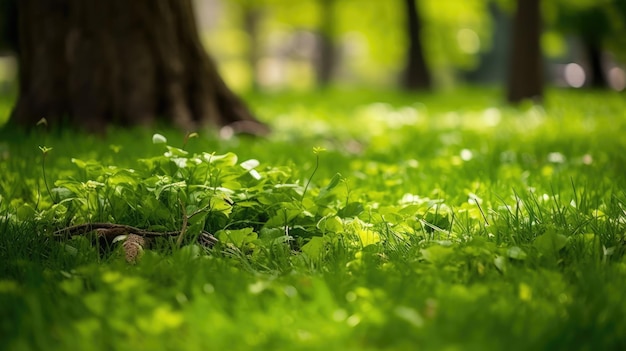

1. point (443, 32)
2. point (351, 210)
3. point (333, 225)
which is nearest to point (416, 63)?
point (443, 32)

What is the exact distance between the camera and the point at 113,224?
8.80 feet

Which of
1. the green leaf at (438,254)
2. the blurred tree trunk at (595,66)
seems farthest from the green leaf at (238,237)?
the blurred tree trunk at (595,66)

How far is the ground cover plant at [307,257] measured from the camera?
1.73m

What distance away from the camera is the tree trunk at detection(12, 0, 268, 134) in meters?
5.83

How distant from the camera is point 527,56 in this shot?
11.1 meters

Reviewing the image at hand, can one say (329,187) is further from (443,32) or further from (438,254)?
(443,32)

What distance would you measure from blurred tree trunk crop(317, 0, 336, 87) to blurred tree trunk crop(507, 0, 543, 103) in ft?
35.0

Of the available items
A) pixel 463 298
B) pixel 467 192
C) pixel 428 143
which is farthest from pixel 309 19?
pixel 463 298

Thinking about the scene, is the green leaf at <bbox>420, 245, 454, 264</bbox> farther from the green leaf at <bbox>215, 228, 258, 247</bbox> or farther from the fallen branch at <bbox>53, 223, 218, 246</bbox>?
the fallen branch at <bbox>53, 223, 218, 246</bbox>

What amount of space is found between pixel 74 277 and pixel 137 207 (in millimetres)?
698

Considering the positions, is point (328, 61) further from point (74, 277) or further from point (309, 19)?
point (74, 277)

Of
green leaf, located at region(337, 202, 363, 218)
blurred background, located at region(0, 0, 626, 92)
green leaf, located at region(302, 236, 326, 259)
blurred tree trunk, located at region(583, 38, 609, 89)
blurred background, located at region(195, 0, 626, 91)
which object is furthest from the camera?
blurred tree trunk, located at region(583, 38, 609, 89)

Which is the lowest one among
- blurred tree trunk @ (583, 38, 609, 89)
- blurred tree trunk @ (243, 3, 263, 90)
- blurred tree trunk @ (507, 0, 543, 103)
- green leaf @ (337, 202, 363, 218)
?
blurred tree trunk @ (243, 3, 263, 90)

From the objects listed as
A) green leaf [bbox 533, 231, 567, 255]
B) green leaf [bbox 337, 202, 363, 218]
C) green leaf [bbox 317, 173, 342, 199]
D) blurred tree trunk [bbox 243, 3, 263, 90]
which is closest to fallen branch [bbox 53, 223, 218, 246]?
green leaf [bbox 317, 173, 342, 199]
